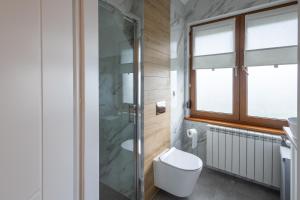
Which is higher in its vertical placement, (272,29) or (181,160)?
(272,29)

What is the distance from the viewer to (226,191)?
209 centimetres

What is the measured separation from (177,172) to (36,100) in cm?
163

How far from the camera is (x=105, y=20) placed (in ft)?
4.65

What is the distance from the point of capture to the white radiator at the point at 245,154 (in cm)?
200

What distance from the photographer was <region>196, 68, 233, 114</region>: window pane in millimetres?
2498

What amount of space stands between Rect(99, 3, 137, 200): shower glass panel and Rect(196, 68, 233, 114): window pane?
4.62 ft

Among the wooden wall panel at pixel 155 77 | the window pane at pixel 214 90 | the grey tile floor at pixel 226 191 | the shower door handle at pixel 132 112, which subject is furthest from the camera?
the window pane at pixel 214 90

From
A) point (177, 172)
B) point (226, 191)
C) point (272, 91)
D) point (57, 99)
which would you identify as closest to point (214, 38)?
point (272, 91)

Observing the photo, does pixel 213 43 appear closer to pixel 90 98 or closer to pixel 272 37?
pixel 272 37

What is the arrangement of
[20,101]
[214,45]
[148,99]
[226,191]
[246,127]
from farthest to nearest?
1. [214,45]
2. [246,127]
3. [226,191]
4. [148,99]
5. [20,101]

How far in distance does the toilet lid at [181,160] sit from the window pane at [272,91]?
1.09 meters

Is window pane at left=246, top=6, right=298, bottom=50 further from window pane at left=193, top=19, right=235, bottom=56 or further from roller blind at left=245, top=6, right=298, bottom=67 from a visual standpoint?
window pane at left=193, top=19, right=235, bottom=56

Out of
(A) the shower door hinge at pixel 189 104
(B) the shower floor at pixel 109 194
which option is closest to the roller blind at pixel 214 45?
(A) the shower door hinge at pixel 189 104

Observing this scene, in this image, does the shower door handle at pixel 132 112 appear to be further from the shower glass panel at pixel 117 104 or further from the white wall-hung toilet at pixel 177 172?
the white wall-hung toilet at pixel 177 172
